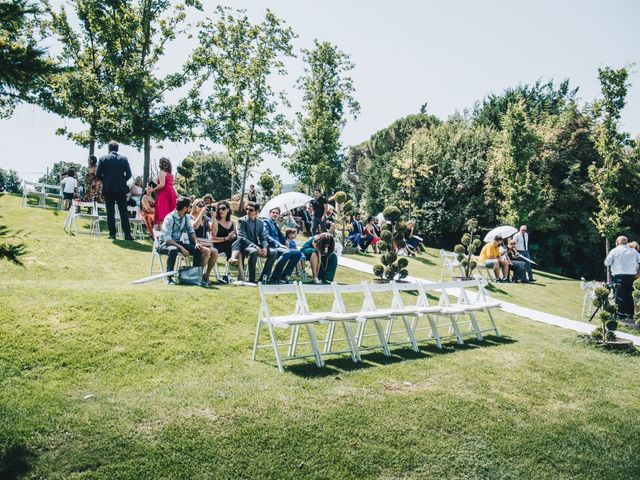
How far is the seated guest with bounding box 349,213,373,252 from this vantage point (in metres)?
20.0

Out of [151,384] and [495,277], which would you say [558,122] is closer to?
[495,277]

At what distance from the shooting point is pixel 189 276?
938 cm

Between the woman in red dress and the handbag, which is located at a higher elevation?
the woman in red dress

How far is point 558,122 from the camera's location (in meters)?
31.3

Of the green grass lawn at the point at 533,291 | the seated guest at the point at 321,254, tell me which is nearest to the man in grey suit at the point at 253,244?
the seated guest at the point at 321,254

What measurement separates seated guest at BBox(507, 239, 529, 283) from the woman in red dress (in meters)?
11.8

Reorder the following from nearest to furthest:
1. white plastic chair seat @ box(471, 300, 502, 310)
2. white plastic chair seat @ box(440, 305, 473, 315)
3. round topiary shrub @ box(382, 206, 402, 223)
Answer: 1. white plastic chair seat @ box(440, 305, 473, 315)
2. white plastic chair seat @ box(471, 300, 502, 310)
3. round topiary shrub @ box(382, 206, 402, 223)

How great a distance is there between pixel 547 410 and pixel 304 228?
18.1 m

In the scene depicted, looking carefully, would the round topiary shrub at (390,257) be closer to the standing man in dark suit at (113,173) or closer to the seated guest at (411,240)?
the standing man in dark suit at (113,173)

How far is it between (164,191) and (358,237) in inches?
379

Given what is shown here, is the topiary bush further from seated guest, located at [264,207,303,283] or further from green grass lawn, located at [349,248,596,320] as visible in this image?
seated guest, located at [264,207,303,283]

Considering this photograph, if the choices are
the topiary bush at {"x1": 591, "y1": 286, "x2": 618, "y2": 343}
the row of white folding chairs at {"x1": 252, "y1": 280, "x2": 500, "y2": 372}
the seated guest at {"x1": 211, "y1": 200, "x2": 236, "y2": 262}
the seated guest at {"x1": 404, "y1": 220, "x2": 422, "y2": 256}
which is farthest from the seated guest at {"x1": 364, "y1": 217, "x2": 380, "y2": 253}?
the topiary bush at {"x1": 591, "y1": 286, "x2": 618, "y2": 343}

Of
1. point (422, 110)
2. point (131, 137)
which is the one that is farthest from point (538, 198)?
point (422, 110)

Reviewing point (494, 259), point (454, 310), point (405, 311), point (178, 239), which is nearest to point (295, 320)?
point (405, 311)
